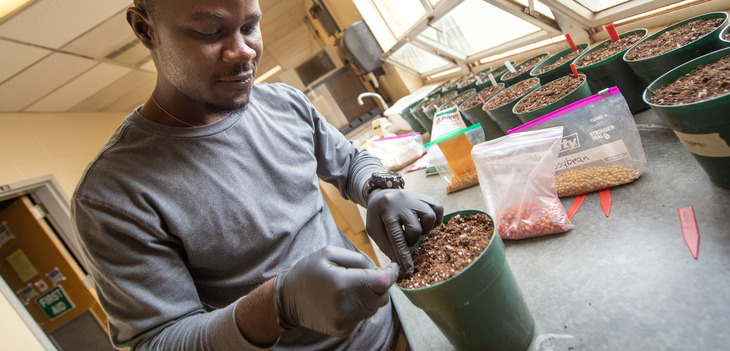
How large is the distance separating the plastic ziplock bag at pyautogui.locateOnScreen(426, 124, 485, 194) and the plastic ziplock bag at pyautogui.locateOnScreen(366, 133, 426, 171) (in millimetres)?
618

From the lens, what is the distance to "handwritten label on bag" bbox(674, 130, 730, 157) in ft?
2.66

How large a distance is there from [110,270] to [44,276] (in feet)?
17.2

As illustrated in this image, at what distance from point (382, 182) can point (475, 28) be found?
208 cm

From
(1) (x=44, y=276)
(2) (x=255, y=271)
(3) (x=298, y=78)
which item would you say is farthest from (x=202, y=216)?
(1) (x=44, y=276)

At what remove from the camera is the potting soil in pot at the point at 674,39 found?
3.78 feet

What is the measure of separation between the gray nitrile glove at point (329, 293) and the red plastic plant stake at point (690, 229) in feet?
2.21

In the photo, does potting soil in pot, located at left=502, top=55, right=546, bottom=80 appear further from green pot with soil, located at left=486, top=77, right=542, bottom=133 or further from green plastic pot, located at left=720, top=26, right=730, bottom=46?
green plastic pot, located at left=720, top=26, right=730, bottom=46

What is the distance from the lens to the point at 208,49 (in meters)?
0.84

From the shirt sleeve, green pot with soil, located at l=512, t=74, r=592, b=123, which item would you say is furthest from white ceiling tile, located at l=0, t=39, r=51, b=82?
green pot with soil, located at l=512, t=74, r=592, b=123

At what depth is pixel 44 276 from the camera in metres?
4.54

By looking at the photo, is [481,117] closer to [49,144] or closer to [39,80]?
[39,80]

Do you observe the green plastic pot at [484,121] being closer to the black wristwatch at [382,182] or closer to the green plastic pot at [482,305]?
the black wristwatch at [382,182]

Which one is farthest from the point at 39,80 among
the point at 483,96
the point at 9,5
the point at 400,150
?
the point at 483,96

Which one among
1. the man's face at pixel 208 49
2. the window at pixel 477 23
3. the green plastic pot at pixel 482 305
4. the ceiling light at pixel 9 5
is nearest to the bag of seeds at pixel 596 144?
the green plastic pot at pixel 482 305
